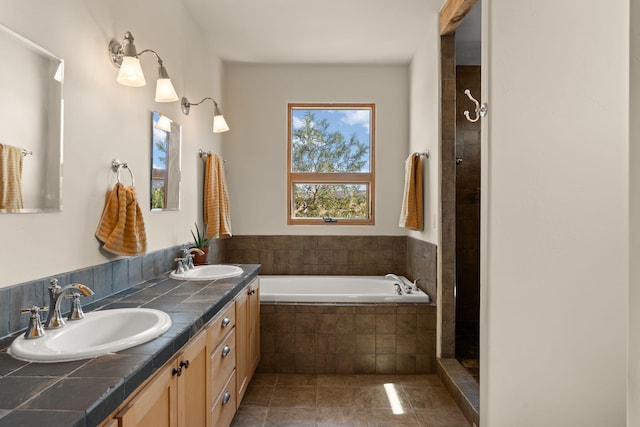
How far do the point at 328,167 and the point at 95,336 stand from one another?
117 inches

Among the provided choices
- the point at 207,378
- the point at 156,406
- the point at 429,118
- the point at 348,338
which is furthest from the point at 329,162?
the point at 156,406

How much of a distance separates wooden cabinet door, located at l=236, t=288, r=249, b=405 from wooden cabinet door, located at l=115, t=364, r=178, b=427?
0.99 m

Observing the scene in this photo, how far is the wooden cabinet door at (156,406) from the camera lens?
1.03 metres

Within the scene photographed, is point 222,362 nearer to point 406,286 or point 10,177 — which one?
point 10,177

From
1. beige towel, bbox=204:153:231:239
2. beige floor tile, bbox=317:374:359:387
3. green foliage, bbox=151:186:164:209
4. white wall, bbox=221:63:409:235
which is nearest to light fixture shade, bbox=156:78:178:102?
green foliage, bbox=151:186:164:209

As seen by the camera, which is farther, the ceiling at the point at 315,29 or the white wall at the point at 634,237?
the ceiling at the point at 315,29

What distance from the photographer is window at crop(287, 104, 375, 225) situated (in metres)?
4.11

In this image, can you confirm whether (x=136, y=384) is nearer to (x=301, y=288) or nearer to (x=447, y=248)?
(x=447, y=248)

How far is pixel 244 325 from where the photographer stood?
99.2 inches

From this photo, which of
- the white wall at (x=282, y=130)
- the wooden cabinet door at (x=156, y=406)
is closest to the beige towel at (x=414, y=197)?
the white wall at (x=282, y=130)

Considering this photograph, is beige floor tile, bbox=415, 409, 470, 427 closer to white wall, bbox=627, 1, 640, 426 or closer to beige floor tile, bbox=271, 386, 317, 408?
beige floor tile, bbox=271, 386, 317, 408

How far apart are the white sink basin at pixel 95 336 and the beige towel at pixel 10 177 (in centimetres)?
44

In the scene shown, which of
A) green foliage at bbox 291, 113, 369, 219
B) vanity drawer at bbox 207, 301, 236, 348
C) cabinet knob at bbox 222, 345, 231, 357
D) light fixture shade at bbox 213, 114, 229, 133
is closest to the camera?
vanity drawer at bbox 207, 301, 236, 348

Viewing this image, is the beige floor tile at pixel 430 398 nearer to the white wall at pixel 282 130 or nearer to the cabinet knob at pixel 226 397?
the cabinet knob at pixel 226 397
